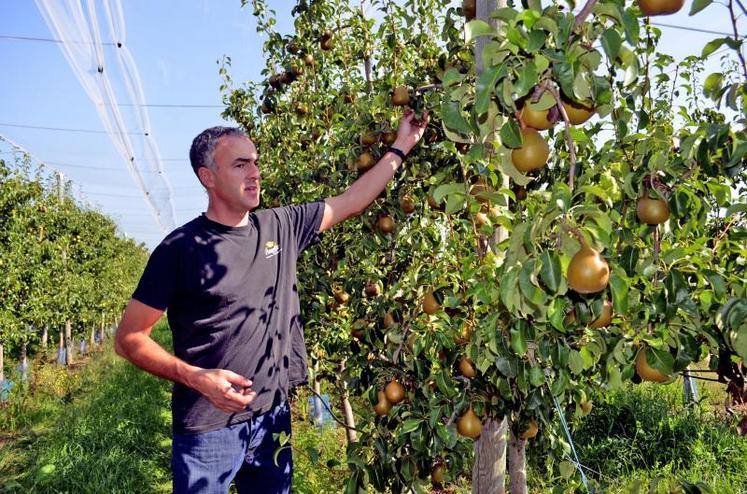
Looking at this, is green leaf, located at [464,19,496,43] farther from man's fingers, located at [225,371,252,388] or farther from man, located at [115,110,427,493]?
man's fingers, located at [225,371,252,388]

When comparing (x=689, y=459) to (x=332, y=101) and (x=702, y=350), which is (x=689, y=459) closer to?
(x=702, y=350)

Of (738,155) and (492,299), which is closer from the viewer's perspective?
(738,155)

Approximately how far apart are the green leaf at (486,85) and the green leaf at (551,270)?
291 millimetres

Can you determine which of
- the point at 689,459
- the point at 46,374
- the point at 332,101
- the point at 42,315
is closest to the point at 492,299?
the point at 332,101

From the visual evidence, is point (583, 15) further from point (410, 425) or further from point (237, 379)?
point (237, 379)

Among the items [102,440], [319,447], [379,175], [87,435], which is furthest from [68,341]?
[379,175]

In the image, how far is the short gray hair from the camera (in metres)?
2.27

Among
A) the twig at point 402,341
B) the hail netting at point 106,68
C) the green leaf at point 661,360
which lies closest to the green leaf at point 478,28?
the green leaf at point 661,360

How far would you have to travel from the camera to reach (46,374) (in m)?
9.37

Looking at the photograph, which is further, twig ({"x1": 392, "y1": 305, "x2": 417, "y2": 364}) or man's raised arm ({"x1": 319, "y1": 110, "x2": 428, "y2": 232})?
man's raised arm ({"x1": 319, "y1": 110, "x2": 428, "y2": 232})

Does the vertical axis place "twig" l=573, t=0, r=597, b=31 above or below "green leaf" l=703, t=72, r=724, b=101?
above

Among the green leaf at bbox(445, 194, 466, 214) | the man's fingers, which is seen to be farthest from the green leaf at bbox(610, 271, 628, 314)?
the man's fingers

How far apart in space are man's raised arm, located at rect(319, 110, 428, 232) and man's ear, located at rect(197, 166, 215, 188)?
0.55 meters

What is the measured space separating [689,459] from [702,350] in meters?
3.99
